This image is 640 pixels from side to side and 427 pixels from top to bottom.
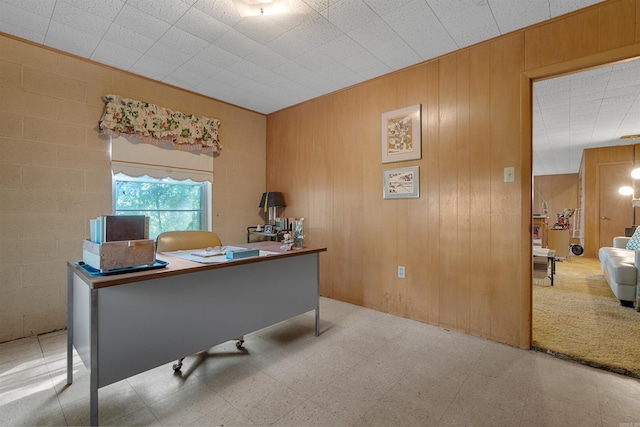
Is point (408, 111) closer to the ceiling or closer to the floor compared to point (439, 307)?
closer to the ceiling

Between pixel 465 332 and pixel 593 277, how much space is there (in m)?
3.63

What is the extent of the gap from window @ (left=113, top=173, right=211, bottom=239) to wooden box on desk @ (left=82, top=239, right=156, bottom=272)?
1.77 meters

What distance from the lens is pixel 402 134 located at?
9.84 ft

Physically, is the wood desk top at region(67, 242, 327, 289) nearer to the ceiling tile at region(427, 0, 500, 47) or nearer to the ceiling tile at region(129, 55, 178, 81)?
the ceiling tile at region(129, 55, 178, 81)

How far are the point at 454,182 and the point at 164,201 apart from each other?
10.4 feet

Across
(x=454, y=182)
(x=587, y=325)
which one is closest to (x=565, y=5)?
(x=454, y=182)

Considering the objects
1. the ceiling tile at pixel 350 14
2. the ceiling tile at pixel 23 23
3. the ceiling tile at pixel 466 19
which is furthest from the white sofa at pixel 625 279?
the ceiling tile at pixel 23 23

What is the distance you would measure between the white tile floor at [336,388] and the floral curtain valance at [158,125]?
203 cm

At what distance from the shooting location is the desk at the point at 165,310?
1.42 meters

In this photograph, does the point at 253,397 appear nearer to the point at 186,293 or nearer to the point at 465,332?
the point at 186,293

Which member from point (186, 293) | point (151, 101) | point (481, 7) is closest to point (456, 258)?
point (481, 7)

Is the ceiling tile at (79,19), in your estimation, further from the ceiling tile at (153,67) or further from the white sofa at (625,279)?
the white sofa at (625,279)

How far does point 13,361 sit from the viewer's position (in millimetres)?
2117

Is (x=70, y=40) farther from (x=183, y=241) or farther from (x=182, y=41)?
(x=183, y=241)
